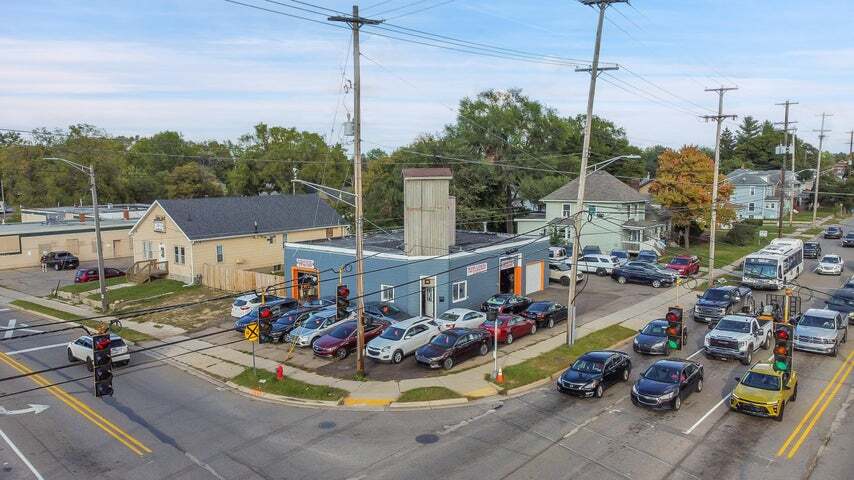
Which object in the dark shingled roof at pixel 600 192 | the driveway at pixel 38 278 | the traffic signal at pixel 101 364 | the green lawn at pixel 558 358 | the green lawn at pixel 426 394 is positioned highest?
the dark shingled roof at pixel 600 192

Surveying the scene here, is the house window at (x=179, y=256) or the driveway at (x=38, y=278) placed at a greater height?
the house window at (x=179, y=256)

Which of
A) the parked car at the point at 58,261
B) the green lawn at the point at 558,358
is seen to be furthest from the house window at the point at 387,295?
the parked car at the point at 58,261

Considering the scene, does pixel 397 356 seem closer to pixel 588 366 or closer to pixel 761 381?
pixel 588 366

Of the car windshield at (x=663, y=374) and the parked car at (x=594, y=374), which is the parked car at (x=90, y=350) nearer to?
the parked car at (x=594, y=374)

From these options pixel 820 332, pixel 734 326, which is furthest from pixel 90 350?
pixel 820 332

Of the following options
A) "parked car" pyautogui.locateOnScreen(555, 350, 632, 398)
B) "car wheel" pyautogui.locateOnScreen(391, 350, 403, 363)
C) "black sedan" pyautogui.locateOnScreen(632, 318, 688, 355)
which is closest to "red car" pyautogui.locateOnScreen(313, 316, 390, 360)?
"car wheel" pyautogui.locateOnScreen(391, 350, 403, 363)

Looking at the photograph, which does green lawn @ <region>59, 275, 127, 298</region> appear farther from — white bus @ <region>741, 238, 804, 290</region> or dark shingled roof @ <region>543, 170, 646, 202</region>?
white bus @ <region>741, 238, 804, 290</region>

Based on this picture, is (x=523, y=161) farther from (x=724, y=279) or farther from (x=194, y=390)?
(x=194, y=390)
